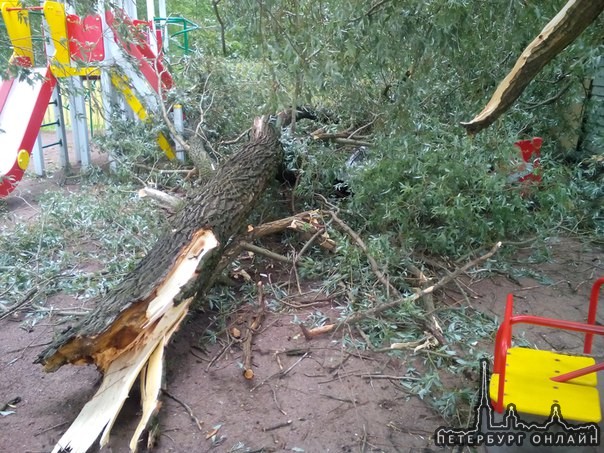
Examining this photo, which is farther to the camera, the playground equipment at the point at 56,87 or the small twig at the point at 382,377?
the playground equipment at the point at 56,87

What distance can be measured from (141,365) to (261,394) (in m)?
0.73

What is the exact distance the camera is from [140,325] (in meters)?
3.18

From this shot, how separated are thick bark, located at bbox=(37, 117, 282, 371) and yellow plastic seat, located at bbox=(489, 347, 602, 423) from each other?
6.26 ft

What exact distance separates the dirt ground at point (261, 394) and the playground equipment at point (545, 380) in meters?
0.65

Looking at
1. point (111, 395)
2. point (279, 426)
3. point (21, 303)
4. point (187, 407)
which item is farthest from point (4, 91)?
point (279, 426)

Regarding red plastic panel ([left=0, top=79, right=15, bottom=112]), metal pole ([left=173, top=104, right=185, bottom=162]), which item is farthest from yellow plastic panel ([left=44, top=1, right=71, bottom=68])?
metal pole ([left=173, top=104, right=185, bottom=162])

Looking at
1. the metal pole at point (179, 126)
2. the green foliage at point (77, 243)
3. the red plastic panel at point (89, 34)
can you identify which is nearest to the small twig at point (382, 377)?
the green foliage at point (77, 243)

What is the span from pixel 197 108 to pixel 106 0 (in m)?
3.82

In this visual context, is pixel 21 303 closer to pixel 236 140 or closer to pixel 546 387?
pixel 236 140

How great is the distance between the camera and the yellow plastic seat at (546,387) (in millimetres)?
2271

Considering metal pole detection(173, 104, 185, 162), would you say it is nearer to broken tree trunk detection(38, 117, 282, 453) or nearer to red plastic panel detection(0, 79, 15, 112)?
red plastic panel detection(0, 79, 15, 112)

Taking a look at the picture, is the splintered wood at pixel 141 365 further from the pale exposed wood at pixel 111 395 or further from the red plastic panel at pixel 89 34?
the red plastic panel at pixel 89 34

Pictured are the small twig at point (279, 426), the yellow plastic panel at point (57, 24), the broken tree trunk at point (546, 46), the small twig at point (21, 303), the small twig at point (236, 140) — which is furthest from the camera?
the small twig at point (236, 140)

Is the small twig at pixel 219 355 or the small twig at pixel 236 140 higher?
the small twig at pixel 236 140
